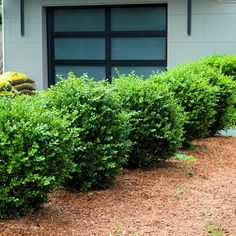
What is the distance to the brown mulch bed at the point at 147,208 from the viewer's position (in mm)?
4969

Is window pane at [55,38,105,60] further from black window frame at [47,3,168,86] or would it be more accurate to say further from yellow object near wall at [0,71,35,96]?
yellow object near wall at [0,71,35,96]

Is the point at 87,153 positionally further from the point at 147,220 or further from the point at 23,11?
the point at 23,11

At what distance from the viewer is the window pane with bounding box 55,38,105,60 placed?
15.4 metres

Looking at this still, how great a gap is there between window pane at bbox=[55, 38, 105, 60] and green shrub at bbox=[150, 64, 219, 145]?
270 inches

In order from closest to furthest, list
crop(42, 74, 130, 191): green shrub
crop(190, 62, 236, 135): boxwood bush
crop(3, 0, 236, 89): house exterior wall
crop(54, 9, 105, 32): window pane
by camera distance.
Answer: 1. crop(42, 74, 130, 191): green shrub
2. crop(190, 62, 236, 135): boxwood bush
3. crop(3, 0, 236, 89): house exterior wall
4. crop(54, 9, 105, 32): window pane

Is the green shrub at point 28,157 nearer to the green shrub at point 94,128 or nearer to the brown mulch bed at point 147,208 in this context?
the brown mulch bed at point 147,208

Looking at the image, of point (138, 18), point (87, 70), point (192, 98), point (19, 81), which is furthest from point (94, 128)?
point (87, 70)

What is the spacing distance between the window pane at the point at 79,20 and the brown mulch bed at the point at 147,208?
8.60 meters

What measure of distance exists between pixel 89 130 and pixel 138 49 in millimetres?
9287

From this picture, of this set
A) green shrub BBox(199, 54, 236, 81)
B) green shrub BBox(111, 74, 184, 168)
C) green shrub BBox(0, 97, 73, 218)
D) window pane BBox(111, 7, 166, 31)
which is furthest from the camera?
window pane BBox(111, 7, 166, 31)

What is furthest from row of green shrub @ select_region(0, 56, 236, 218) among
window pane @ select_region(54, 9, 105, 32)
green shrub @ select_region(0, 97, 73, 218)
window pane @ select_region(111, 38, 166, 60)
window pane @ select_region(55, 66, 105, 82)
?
window pane @ select_region(54, 9, 105, 32)

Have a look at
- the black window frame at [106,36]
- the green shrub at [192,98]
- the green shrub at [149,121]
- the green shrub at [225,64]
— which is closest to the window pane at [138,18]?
the black window frame at [106,36]

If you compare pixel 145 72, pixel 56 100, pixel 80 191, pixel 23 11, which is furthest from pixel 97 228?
pixel 23 11

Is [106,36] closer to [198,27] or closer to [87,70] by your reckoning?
[87,70]
